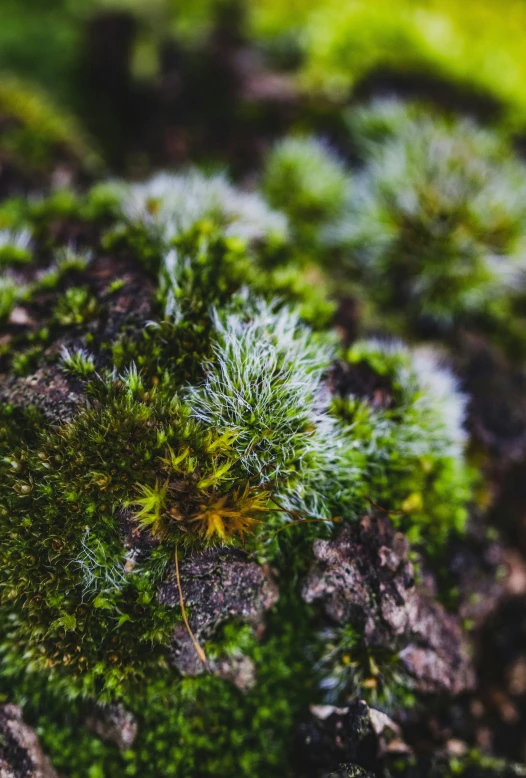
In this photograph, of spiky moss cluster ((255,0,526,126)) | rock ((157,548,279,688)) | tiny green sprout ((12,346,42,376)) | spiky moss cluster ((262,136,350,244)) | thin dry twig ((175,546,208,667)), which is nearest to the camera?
thin dry twig ((175,546,208,667))

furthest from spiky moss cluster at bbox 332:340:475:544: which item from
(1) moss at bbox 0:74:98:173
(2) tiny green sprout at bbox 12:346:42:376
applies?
(1) moss at bbox 0:74:98:173

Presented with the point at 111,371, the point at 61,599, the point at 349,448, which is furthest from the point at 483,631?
the point at 111,371

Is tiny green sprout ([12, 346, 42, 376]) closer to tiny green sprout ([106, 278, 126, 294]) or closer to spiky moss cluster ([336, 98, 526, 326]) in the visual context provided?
tiny green sprout ([106, 278, 126, 294])

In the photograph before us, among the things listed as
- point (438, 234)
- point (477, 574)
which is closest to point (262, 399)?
point (477, 574)

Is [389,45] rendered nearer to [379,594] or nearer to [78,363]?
[78,363]

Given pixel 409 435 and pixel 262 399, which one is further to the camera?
pixel 409 435

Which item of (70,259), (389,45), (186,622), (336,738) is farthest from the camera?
(389,45)

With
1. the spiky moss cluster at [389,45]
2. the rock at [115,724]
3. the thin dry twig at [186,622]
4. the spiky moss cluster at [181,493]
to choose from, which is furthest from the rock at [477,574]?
the spiky moss cluster at [389,45]

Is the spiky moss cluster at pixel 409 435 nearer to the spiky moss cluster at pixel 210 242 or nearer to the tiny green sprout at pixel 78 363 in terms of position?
the spiky moss cluster at pixel 210 242
